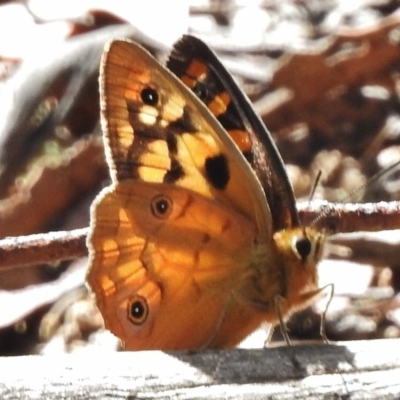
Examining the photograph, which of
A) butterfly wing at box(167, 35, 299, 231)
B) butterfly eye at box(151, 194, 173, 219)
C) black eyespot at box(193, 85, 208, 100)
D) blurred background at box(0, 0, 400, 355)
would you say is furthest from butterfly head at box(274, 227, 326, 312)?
blurred background at box(0, 0, 400, 355)

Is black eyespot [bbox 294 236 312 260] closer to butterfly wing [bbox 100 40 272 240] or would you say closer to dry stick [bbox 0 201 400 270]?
butterfly wing [bbox 100 40 272 240]

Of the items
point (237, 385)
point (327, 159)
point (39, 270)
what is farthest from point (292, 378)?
point (327, 159)

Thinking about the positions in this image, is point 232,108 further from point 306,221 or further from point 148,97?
point 306,221

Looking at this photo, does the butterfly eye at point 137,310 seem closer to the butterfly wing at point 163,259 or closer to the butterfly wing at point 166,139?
the butterfly wing at point 163,259

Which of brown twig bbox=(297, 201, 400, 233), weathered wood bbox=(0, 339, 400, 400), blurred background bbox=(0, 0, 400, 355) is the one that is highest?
weathered wood bbox=(0, 339, 400, 400)

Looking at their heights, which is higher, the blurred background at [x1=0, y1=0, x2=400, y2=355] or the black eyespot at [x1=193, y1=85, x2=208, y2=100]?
the black eyespot at [x1=193, y1=85, x2=208, y2=100]

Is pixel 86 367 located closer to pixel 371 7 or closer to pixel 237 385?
pixel 237 385
